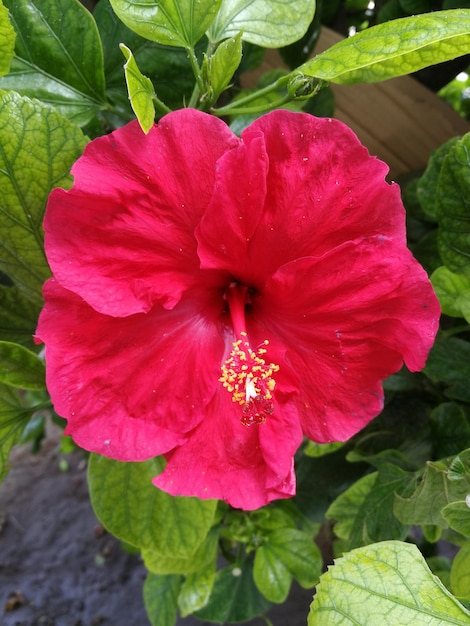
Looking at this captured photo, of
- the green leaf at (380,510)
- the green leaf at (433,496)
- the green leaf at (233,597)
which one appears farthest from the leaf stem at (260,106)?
the green leaf at (233,597)

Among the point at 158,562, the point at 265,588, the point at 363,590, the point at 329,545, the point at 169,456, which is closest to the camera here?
the point at 363,590

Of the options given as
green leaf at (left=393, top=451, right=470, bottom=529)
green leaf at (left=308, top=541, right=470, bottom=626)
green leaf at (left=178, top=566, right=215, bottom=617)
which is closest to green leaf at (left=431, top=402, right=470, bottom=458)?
green leaf at (left=393, top=451, right=470, bottom=529)

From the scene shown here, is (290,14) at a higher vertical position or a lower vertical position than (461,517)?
higher

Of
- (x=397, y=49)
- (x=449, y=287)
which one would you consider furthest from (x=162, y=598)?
(x=397, y=49)

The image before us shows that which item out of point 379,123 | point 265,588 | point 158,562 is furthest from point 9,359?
point 379,123

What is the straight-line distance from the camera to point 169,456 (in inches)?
24.5

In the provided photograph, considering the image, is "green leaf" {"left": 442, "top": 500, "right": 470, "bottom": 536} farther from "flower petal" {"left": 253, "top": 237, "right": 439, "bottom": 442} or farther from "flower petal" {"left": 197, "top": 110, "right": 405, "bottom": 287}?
"flower petal" {"left": 197, "top": 110, "right": 405, "bottom": 287}

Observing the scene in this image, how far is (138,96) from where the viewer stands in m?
0.50

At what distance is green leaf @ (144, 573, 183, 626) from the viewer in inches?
46.6

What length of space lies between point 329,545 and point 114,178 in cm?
134

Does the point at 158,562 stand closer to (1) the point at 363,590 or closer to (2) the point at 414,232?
(1) the point at 363,590

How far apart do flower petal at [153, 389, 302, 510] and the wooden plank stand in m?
0.72

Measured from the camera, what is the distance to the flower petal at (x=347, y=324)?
549 millimetres

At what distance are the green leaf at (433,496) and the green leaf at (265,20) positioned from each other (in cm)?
49
